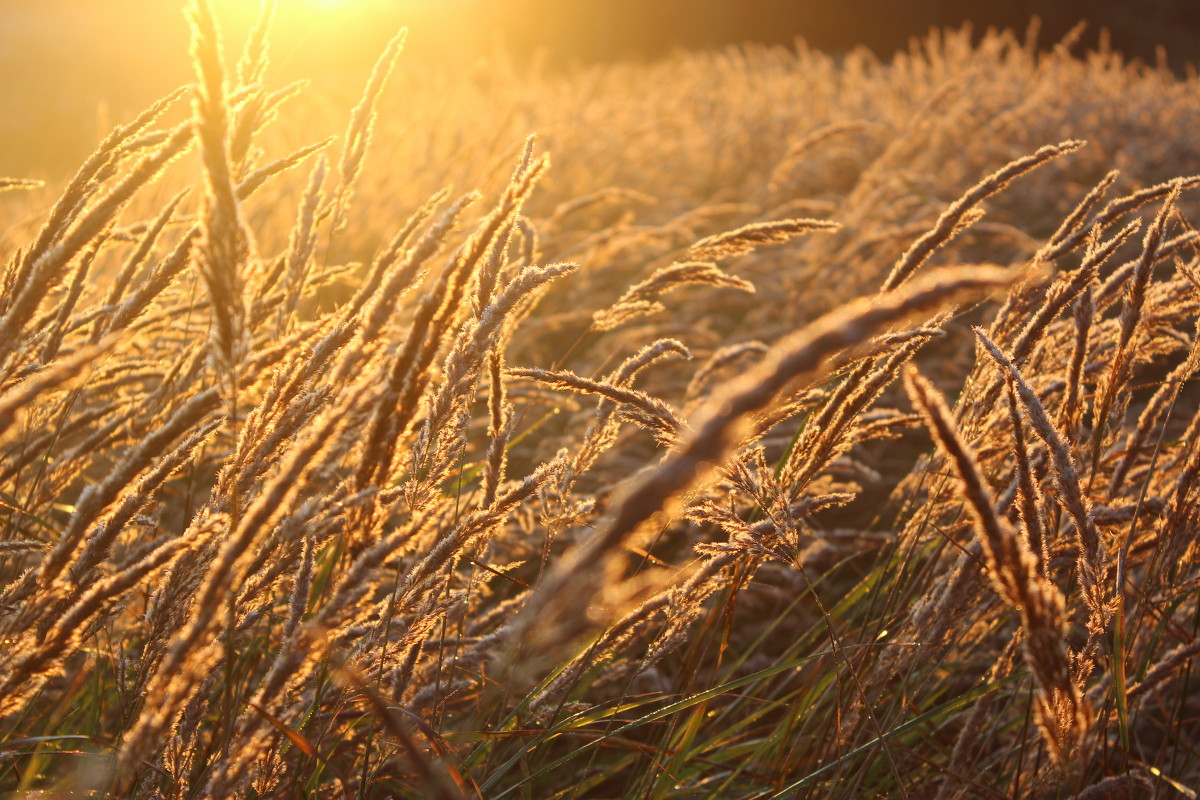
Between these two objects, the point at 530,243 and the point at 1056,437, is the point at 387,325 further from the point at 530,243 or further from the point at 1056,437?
the point at 530,243

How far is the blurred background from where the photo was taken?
16875 millimetres

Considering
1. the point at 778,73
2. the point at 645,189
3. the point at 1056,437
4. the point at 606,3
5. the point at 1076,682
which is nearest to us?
the point at 1056,437

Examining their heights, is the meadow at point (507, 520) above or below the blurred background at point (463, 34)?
below

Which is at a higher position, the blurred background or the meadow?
the blurred background

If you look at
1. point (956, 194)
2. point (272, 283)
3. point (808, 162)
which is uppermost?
point (272, 283)

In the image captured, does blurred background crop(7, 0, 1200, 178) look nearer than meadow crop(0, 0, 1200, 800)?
No

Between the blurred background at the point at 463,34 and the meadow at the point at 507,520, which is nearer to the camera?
the meadow at the point at 507,520

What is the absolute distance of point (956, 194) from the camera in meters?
5.78

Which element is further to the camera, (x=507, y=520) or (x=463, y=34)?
(x=463, y=34)

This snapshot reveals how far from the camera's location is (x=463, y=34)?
82.6ft

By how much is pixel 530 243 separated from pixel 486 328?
0.90 meters

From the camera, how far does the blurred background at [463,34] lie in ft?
55.4

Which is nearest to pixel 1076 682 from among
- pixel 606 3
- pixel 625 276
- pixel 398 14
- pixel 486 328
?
pixel 486 328

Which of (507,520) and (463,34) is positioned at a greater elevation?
(463,34)
